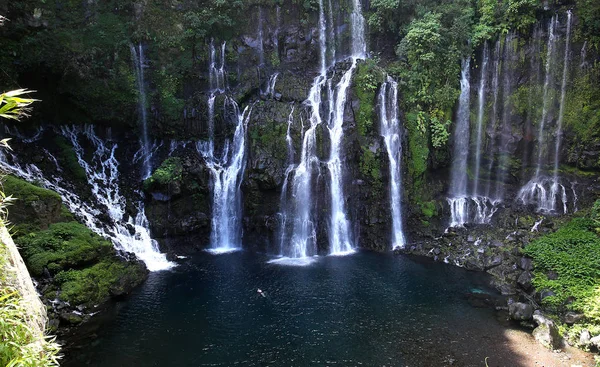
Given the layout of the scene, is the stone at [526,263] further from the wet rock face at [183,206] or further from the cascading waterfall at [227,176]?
the wet rock face at [183,206]

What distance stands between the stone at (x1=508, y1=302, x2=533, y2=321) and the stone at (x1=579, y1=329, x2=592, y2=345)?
1887 millimetres

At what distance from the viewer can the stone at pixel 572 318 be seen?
1452 centimetres

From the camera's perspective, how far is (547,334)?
1388 cm

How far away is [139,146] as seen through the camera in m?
25.7

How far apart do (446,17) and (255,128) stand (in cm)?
1498

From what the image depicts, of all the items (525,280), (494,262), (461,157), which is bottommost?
(525,280)

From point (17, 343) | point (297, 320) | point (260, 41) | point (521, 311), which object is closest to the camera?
point (17, 343)

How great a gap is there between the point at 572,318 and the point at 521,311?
1.68 metres

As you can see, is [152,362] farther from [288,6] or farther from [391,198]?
[288,6]

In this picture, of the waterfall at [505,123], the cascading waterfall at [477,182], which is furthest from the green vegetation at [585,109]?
the cascading waterfall at [477,182]

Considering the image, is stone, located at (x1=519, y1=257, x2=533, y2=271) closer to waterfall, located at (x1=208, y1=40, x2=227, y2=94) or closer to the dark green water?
the dark green water


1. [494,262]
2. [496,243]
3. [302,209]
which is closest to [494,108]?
[496,243]

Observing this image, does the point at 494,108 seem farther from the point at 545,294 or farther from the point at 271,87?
the point at 271,87

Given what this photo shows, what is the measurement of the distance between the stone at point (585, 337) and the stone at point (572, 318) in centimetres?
82
